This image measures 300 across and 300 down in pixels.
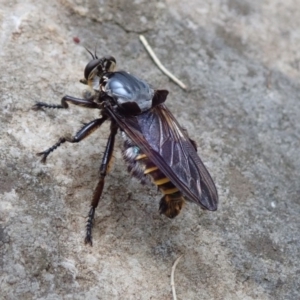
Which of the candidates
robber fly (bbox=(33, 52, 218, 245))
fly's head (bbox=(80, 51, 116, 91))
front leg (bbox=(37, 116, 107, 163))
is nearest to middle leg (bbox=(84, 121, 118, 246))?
robber fly (bbox=(33, 52, 218, 245))

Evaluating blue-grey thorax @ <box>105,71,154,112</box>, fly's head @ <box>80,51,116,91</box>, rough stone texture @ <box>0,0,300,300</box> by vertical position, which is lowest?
rough stone texture @ <box>0,0,300,300</box>

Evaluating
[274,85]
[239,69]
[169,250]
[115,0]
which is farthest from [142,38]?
[169,250]

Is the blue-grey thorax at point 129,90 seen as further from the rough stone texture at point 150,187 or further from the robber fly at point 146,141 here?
the rough stone texture at point 150,187

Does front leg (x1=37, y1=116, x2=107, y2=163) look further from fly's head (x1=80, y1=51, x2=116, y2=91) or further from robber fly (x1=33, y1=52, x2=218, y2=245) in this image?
fly's head (x1=80, y1=51, x2=116, y2=91)

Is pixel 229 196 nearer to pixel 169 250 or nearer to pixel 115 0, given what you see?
pixel 169 250

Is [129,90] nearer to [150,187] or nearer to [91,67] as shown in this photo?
[91,67]

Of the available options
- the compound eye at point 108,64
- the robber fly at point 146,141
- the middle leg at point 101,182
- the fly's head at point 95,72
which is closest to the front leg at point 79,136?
the robber fly at point 146,141

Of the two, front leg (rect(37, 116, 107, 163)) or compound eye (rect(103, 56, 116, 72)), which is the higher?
compound eye (rect(103, 56, 116, 72))
